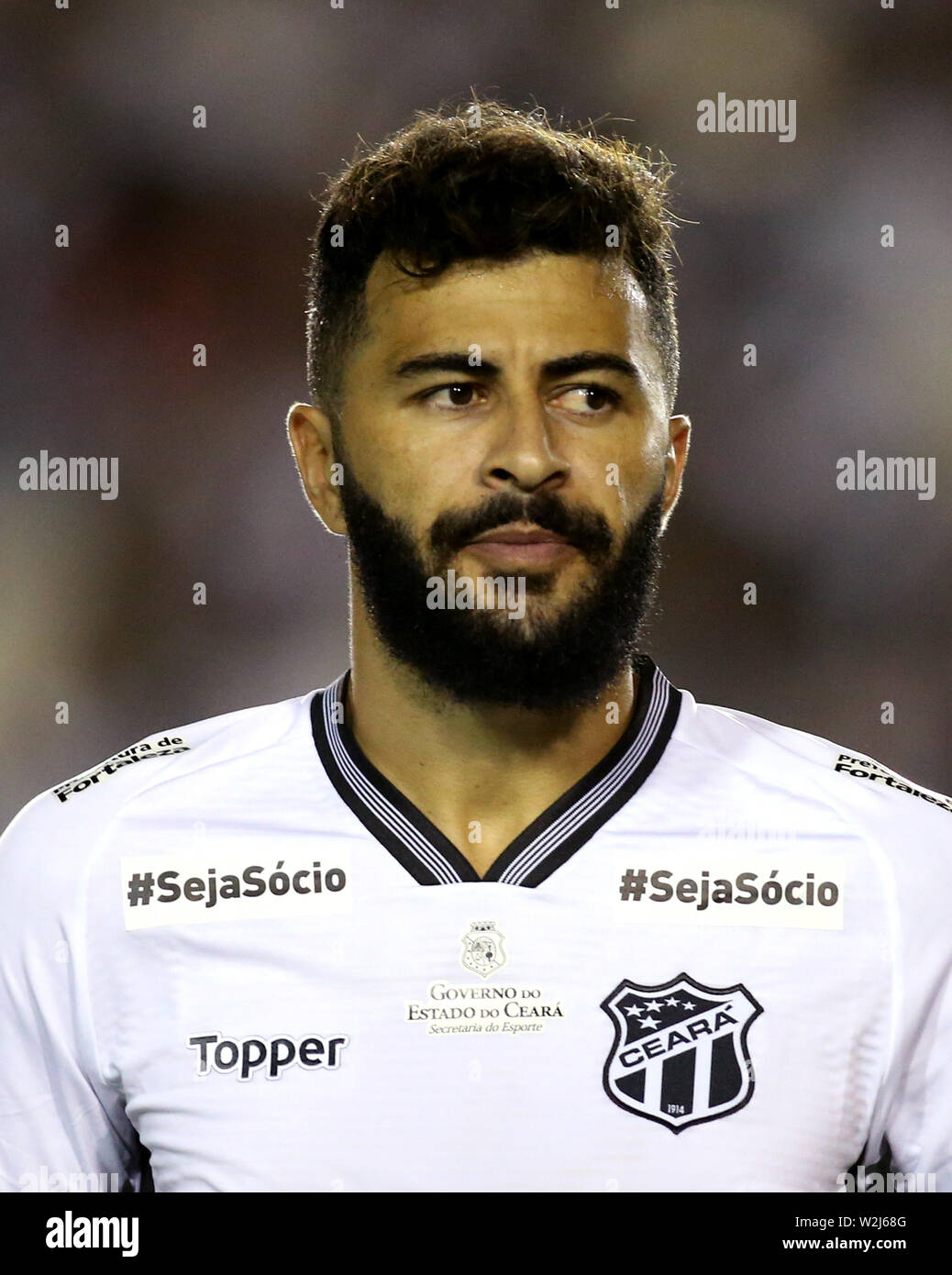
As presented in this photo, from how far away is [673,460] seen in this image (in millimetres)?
2426

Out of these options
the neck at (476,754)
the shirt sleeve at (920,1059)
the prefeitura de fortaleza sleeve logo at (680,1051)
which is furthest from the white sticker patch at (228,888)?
the shirt sleeve at (920,1059)

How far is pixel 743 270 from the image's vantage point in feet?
9.86

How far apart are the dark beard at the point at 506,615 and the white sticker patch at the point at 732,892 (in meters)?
0.28

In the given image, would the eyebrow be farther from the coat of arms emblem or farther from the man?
the coat of arms emblem

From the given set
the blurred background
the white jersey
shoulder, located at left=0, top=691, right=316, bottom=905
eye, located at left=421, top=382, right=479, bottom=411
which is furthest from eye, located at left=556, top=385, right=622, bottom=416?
the blurred background

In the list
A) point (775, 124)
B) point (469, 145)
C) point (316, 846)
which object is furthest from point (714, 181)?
point (316, 846)

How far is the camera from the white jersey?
2074mm

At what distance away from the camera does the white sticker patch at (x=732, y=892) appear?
2.21 meters

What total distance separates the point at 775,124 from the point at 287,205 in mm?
983

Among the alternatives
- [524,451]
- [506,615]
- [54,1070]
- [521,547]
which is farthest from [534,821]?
[54,1070]

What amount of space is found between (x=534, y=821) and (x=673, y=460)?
2.06 ft

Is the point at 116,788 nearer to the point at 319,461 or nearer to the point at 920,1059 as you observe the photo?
the point at 319,461

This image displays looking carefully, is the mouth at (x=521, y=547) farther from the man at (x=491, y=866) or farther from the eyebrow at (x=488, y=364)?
the eyebrow at (x=488, y=364)
